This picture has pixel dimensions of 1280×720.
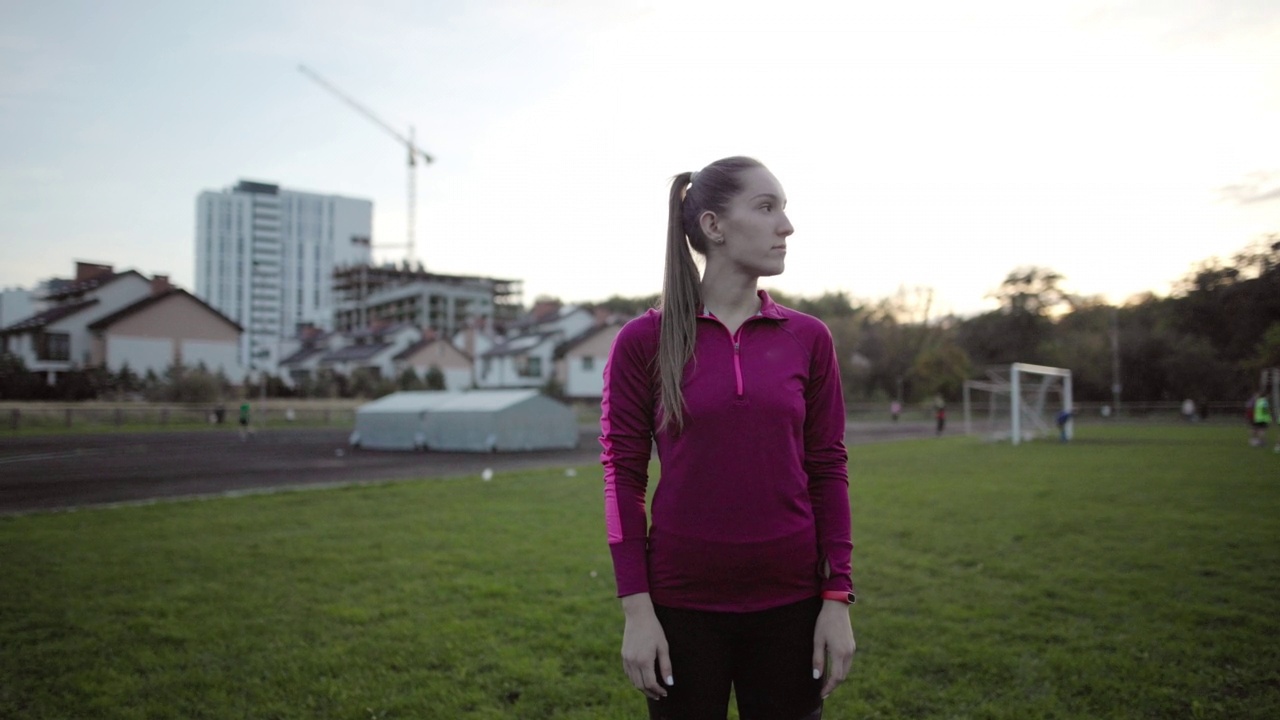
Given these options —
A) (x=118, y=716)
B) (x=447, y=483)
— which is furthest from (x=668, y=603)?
(x=447, y=483)

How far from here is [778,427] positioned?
180 cm

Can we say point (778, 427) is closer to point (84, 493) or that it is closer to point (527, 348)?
point (84, 493)

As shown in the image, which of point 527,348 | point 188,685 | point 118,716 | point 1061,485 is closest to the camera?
point 118,716

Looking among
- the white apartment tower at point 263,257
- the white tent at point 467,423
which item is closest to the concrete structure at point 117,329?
the white tent at point 467,423

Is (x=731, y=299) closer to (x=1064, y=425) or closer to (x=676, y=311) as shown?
(x=676, y=311)

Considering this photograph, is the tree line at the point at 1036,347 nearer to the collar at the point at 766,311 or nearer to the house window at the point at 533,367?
the house window at the point at 533,367

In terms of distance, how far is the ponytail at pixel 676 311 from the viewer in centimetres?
180

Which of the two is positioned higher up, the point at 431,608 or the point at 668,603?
the point at 668,603

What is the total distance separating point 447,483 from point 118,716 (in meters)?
10.6

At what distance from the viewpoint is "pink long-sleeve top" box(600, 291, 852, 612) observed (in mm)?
1775

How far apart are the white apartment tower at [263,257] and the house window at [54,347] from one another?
291 feet

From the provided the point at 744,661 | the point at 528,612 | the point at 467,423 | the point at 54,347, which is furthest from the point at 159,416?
the point at 744,661

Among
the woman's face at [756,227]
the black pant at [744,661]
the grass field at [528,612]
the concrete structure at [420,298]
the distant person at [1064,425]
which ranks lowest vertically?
the grass field at [528,612]

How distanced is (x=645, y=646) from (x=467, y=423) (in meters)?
23.2
